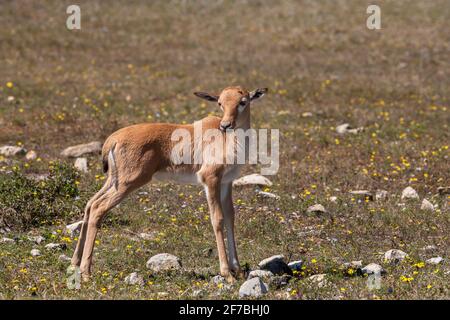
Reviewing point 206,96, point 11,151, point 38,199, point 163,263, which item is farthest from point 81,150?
point 163,263

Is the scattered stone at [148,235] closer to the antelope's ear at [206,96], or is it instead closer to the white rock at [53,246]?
the white rock at [53,246]

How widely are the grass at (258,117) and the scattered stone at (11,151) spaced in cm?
43

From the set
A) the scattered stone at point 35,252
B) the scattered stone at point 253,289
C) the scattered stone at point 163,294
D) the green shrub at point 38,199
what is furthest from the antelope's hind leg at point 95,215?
the green shrub at point 38,199

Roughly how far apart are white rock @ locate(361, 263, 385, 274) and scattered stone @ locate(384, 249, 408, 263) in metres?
0.54

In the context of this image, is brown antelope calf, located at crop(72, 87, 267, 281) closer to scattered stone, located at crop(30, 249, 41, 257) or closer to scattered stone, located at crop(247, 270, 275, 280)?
scattered stone, located at crop(247, 270, 275, 280)

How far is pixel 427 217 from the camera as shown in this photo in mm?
12609

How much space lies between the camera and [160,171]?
34.2ft

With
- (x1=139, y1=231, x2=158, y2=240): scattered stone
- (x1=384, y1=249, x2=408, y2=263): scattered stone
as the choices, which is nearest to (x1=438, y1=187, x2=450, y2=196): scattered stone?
(x1=384, y1=249, x2=408, y2=263): scattered stone

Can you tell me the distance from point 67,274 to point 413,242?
17.1ft

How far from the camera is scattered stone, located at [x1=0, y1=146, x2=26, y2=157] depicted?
16.0 meters

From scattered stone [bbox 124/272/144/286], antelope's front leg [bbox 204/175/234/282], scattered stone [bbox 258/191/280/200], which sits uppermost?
antelope's front leg [bbox 204/175/234/282]

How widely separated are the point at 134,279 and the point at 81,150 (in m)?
7.14

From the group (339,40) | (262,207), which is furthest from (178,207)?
(339,40)

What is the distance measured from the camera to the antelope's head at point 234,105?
32.9 feet
